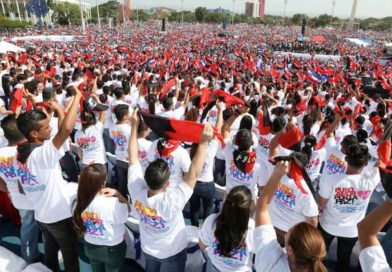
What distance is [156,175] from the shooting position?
2613mm

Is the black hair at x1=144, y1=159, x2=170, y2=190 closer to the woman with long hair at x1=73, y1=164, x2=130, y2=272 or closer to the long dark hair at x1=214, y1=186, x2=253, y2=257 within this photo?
the woman with long hair at x1=73, y1=164, x2=130, y2=272

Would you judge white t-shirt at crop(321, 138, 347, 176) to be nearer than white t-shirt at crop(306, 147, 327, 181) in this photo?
Yes

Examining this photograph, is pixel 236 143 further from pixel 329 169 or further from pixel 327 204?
pixel 329 169

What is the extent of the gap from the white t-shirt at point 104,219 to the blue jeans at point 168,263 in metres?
0.37

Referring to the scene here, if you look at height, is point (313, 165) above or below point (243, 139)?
below

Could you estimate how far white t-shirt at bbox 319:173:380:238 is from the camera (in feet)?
10.8

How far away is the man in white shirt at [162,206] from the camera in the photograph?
2.64m

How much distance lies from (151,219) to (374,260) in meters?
1.64

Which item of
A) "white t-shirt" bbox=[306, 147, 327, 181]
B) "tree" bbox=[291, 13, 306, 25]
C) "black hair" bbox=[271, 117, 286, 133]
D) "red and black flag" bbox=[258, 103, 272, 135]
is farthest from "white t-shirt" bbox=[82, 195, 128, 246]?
"tree" bbox=[291, 13, 306, 25]

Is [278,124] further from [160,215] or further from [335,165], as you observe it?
[160,215]

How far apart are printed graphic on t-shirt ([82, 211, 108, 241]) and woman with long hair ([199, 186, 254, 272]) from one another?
2.89 ft

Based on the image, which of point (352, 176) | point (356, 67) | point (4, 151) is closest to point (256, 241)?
point (352, 176)

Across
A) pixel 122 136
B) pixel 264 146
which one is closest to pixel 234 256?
pixel 264 146

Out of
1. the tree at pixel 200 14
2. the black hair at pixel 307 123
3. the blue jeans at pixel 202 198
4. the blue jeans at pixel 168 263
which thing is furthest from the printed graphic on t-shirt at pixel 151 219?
the tree at pixel 200 14
